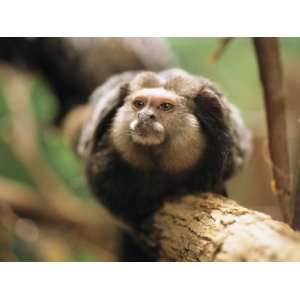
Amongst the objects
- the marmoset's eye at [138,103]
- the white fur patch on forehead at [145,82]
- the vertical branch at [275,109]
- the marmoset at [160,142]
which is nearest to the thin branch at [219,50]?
the vertical branch at [275,109]

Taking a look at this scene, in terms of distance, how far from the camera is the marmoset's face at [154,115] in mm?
1719

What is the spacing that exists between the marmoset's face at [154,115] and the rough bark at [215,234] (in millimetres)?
286

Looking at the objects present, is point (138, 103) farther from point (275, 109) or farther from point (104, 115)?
point (275, 109)

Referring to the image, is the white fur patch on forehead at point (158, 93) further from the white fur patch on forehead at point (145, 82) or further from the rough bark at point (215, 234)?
the rough bark at point (215, 234)

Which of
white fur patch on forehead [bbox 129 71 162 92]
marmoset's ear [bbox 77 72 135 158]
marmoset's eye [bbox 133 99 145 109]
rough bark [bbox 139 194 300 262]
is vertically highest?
white fur patch on forehead [bbox 129 71 162 92]

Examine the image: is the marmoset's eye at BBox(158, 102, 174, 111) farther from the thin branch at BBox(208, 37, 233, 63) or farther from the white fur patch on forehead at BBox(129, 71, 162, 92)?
the thin branch at BBox(208, 37, 233, 63)

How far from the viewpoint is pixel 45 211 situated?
130 inches

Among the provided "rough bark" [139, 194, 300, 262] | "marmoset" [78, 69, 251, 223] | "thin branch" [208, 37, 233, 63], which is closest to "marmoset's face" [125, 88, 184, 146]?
"marmoset" [78, 69, 251, 223]

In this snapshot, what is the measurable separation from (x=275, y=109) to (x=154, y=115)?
54cm

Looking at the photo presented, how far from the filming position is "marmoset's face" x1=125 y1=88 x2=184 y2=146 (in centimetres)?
172

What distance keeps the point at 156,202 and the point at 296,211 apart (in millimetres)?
547
